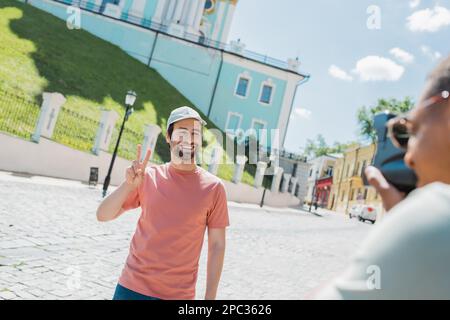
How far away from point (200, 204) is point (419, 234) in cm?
159

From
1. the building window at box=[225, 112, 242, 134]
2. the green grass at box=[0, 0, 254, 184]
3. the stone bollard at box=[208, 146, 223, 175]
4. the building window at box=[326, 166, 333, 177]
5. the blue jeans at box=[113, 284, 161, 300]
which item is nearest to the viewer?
the blue jeans at box=[113, 284, 161, 300]

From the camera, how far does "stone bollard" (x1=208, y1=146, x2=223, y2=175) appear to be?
23.9 metres

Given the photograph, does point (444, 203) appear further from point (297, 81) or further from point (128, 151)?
point (297, 81)

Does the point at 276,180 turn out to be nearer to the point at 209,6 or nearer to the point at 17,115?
the point at 17,115

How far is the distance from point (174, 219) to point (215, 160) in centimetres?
2288

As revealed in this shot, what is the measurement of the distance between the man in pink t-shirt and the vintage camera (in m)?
1.29

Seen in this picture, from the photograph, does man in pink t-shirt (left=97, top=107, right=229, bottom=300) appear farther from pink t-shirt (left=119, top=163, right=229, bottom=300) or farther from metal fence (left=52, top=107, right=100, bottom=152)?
metal fence (left=52, top=107, right=100, bottom=152)

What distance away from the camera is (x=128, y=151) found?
19266 mm

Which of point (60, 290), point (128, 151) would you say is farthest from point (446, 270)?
point (128, 151)

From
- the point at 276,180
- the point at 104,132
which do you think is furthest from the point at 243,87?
the point at 104,132

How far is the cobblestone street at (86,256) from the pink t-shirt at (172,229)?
1.77 m

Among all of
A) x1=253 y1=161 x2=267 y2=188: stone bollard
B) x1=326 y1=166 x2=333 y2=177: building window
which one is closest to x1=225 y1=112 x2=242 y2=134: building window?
x1=253 y1=161 x2=267 y2=188: stone bollard

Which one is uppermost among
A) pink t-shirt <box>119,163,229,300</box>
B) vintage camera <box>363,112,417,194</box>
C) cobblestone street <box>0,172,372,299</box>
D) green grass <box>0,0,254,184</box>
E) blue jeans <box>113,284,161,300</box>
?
green grass <box>0,0,254,184</box>

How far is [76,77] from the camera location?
23359 millimetres
